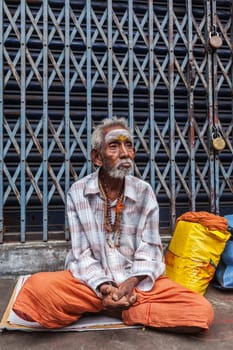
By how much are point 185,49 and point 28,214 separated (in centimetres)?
250

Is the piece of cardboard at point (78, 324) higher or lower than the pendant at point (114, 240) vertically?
lower

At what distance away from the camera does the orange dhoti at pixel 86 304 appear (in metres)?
2.17

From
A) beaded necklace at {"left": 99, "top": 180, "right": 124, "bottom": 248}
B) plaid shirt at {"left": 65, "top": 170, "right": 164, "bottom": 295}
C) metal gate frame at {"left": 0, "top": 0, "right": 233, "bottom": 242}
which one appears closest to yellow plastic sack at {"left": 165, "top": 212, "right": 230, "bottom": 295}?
metal gate frame at {"left": 0, "top": 0, "right": 233, "bottom": 242}

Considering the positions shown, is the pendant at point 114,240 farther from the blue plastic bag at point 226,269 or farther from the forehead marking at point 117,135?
the blue plastic bag at point 226,269

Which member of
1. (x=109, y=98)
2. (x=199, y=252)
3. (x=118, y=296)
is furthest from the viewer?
(x=109, y=98)

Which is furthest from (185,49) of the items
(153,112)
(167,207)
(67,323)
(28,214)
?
(67,323)

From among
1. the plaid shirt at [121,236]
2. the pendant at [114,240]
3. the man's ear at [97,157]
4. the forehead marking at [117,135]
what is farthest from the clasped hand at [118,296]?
the forehead marking at [117,135]

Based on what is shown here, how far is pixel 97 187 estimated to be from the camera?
8.13 ft

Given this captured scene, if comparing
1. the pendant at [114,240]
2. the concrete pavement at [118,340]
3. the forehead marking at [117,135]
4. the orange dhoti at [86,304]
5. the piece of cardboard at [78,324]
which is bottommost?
the concrete pavement at [118,340]

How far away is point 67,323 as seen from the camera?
90.2 inches

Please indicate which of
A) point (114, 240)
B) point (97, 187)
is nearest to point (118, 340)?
point (114, 240)

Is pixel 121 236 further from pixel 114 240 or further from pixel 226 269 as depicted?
pixel 226 269

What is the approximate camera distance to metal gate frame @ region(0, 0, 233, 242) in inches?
141

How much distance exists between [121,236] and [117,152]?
0.60 m
